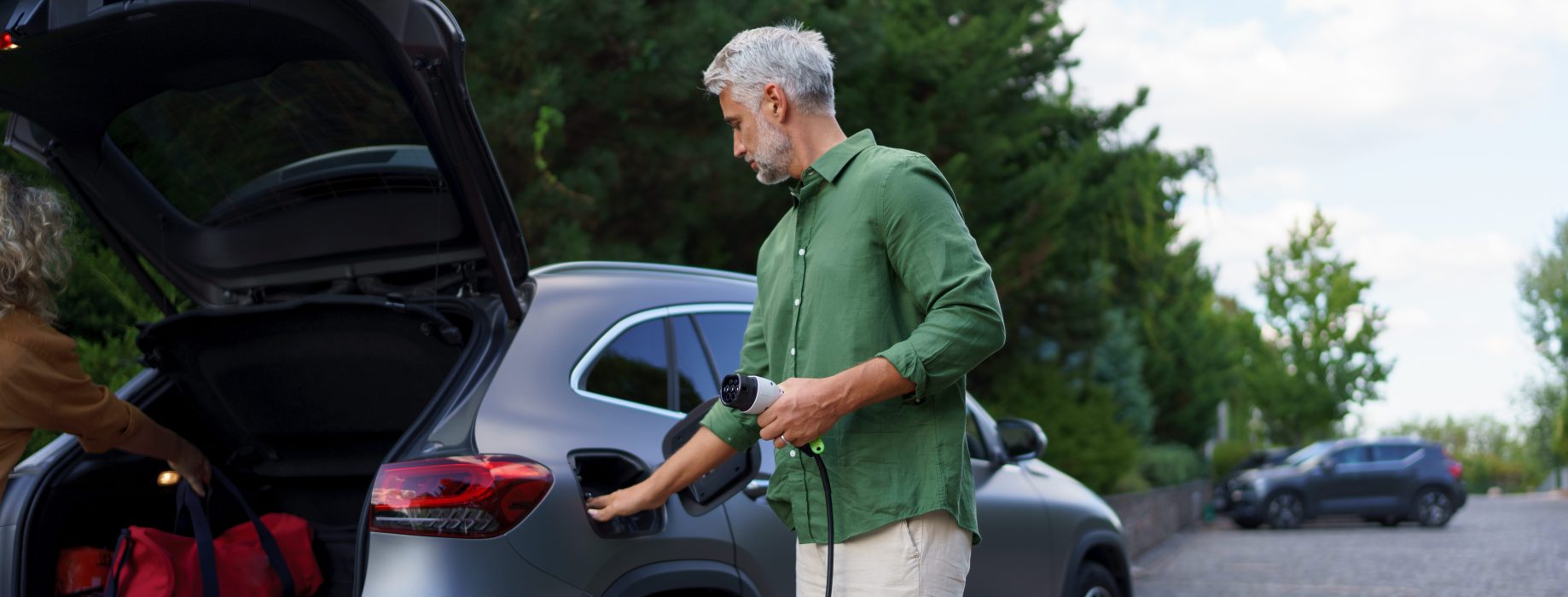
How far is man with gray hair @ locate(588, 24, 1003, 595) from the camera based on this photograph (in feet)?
8.11

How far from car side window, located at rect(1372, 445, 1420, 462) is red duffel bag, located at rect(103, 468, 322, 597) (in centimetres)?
2286

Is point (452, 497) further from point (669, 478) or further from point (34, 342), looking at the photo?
point (34, 342)

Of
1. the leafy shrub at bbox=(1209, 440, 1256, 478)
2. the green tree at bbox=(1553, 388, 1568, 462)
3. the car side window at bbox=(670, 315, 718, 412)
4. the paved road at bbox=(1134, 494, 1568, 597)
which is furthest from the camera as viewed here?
the green tree at bbox=(1553, 388, 1568, 462)

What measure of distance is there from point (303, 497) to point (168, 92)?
125 cm

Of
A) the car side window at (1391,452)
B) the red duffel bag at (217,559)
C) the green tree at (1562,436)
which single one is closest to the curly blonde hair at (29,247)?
the red duffel bag at (217,559)

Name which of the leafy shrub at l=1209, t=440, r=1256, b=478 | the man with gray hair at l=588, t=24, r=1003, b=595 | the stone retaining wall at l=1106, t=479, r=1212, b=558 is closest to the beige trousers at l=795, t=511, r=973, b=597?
the man with gray hair at l=588, t=24, r=1003, b=595

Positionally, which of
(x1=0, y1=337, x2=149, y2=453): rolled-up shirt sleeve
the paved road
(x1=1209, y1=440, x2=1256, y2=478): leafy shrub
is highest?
(x1=0, y1=337, x2=149, y2=453): rolled-up shirt sleeve

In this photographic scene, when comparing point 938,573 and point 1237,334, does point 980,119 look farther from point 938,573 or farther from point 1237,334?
point 1237,334

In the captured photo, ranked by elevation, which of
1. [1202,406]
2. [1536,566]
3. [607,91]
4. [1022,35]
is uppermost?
[1022,35]

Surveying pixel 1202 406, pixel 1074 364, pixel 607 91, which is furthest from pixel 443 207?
pixel 1202 406

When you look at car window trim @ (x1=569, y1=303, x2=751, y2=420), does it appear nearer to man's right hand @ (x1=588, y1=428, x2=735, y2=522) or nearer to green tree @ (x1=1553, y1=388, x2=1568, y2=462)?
man's right hand @ (x1=588, y1=428, x2=735, y2=522)

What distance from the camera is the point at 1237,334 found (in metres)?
35.8

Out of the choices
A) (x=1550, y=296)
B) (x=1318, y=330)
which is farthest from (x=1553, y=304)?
(x=1318, y=330)

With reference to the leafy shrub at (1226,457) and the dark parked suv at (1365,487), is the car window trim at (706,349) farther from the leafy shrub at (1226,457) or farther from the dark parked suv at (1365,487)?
the leafy shrub at (1226,457)
